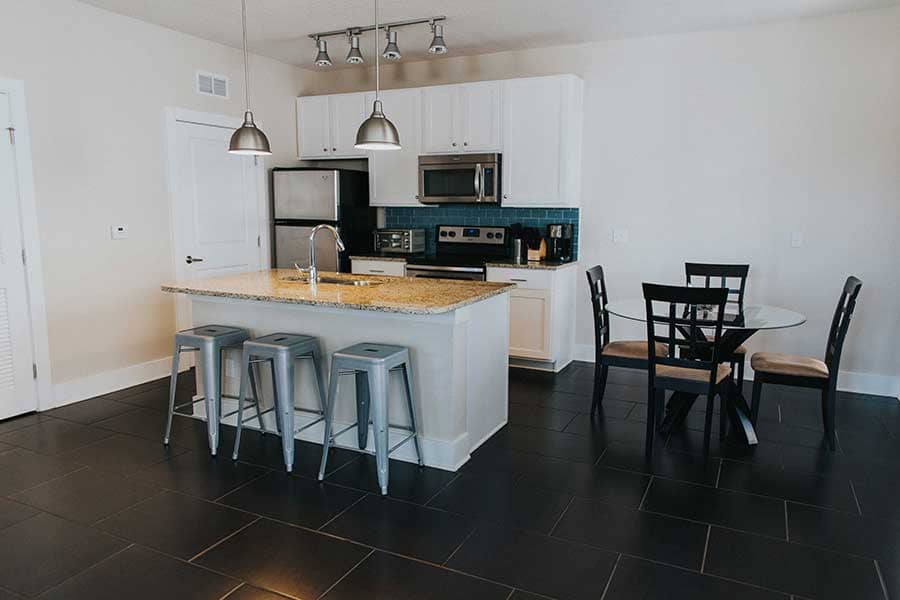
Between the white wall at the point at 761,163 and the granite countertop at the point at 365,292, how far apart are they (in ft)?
6.71

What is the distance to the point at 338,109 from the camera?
5965 mm

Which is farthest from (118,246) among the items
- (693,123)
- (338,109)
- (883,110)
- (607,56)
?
(883,110)

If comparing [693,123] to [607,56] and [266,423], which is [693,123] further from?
[266,423]

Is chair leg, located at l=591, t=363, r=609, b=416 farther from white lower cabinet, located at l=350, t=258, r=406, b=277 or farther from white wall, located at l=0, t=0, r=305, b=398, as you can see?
white wall, located at l=0, t=0, r=305, b=398

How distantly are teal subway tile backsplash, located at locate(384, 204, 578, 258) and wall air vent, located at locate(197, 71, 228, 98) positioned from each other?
1.80 meters

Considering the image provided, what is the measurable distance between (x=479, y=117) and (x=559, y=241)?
48.3 inches

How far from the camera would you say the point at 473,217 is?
5.88 m

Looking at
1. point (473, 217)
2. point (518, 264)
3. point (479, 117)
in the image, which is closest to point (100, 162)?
point (479, 117)

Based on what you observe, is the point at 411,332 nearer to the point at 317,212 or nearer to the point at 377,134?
the point at 377,134

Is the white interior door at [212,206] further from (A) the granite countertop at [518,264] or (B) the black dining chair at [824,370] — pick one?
(B) the black dining chair at [824,370]

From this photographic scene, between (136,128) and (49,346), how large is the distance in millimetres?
1636

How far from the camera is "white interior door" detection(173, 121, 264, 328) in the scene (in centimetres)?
502

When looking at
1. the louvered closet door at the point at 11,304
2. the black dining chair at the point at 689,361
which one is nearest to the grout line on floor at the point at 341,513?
the black dining chair at the point at 689,361

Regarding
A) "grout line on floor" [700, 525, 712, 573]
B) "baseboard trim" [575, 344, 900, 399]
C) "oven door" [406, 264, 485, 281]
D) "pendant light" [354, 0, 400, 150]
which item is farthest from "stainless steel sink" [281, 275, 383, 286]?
"baseboard trim" [575, 344, 900, 399]
